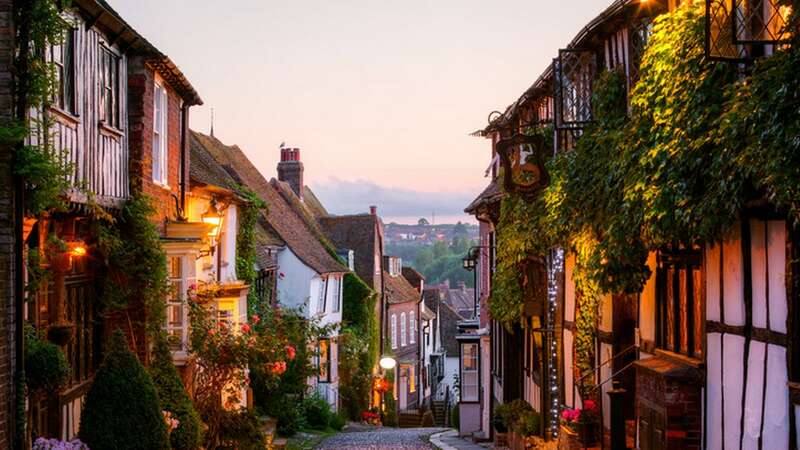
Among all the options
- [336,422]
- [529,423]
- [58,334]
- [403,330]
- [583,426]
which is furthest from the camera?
[403,330]

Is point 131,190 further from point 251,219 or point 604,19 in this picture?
point 251,219

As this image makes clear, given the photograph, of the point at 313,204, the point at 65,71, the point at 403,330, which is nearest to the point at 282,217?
the point at 313,204

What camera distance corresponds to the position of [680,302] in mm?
12570

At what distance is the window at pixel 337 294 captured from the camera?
137ft

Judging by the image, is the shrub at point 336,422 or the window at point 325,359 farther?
the window at point 325,359

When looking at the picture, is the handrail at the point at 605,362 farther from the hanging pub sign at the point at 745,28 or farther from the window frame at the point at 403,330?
the window frame at the point at 403,330

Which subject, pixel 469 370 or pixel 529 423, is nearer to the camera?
pixel 529 423

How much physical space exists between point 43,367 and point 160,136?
24.5ft

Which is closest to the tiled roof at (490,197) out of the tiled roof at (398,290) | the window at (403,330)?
the tiled roof at (398,290)

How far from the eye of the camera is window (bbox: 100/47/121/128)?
1421 centimetres

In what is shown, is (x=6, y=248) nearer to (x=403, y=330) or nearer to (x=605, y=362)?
(x=605, y=362)

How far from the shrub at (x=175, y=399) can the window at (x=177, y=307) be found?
1.26 m

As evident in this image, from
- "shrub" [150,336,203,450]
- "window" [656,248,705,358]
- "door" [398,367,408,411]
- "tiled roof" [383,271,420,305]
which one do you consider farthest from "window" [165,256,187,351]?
"door" [398,367,408,411]

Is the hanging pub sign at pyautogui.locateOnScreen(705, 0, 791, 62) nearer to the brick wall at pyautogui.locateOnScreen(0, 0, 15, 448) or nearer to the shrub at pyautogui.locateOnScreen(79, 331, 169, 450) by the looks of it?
the brick wall at pyautogui.locateOnScreen(0, 0, 15, 448)
